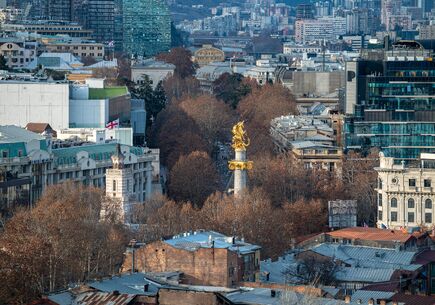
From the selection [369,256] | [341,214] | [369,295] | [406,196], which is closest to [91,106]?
[406,196]

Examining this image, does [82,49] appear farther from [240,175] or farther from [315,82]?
[240,175]

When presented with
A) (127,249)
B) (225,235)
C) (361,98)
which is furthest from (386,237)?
(361,98)

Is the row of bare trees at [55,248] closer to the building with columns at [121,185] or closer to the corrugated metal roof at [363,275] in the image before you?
the building with columns at [121,185]

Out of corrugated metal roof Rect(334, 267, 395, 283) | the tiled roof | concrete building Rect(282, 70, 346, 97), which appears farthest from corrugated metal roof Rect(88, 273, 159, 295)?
concrete building Rect(282, 70, 346, 97)

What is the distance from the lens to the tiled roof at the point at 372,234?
86744mm

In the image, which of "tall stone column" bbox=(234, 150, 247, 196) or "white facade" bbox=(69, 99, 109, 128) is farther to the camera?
"white facade" bbox=(69, 99, 109, 128)

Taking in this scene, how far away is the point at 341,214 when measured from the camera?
96500mm

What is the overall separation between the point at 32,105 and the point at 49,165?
17.9 metres

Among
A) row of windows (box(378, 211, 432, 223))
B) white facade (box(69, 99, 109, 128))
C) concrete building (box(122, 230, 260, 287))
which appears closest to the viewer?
concrete building (box(122, 230, 260, 287))

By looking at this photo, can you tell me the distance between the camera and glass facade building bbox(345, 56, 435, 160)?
367 ft

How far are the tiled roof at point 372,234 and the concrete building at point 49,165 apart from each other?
35.1 feet

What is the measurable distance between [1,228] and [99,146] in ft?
82.2

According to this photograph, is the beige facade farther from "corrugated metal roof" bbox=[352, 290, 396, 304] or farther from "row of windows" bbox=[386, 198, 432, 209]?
"corrugated metal roof" bbox=[352, 290, 396, 304]

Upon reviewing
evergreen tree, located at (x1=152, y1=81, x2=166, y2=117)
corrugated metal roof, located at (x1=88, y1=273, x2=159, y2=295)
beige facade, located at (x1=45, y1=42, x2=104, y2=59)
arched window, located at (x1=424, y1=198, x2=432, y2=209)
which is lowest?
arched window, located at (x1=424, y1=198, x2=432, y2=209)
